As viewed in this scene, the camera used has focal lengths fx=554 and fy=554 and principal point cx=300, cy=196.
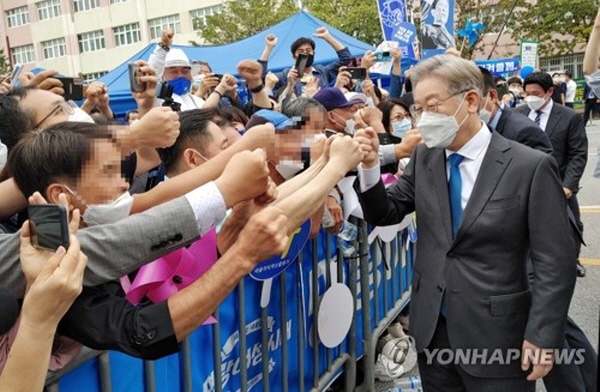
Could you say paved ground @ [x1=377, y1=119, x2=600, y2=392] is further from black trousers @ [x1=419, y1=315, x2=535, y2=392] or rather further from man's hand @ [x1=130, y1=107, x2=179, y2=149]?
man's hand @ [x1=130, y1=107, x2=179, y2=149]

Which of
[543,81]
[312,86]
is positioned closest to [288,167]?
[312,86]

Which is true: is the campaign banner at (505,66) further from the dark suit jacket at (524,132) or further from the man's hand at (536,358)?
the man's hand at (536,358)

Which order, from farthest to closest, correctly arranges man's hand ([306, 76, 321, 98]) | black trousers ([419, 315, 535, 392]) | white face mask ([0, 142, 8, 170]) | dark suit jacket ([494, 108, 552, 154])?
man's hand ([306, 76, 321, 98]), dark suit jacket ([494, 108, 552, 154]), black trousers ([419, 315, 535, 392]), white face mask ([0, 142, 8, 170])

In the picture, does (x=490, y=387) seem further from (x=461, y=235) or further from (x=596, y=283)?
(x=596, y=283)

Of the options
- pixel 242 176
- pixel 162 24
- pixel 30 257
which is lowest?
pixel 30 257

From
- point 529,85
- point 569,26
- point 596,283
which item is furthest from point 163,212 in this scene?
point 569,26

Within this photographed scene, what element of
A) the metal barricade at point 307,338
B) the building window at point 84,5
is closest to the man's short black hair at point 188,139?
the metal barricade at point 307,338

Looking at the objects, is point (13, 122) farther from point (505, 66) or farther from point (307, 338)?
point (505, 66)

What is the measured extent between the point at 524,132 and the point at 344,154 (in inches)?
80.5

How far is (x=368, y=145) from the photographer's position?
7.36 ft

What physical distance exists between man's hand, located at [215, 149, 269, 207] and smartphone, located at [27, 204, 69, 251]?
1.39 feet

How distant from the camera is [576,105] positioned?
82.5ft

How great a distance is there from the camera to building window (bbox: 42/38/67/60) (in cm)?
4328

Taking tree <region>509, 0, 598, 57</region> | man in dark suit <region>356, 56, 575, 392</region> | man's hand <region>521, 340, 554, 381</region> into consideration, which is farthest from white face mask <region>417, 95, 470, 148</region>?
tree <region>509, 0, 598, 57</region>
